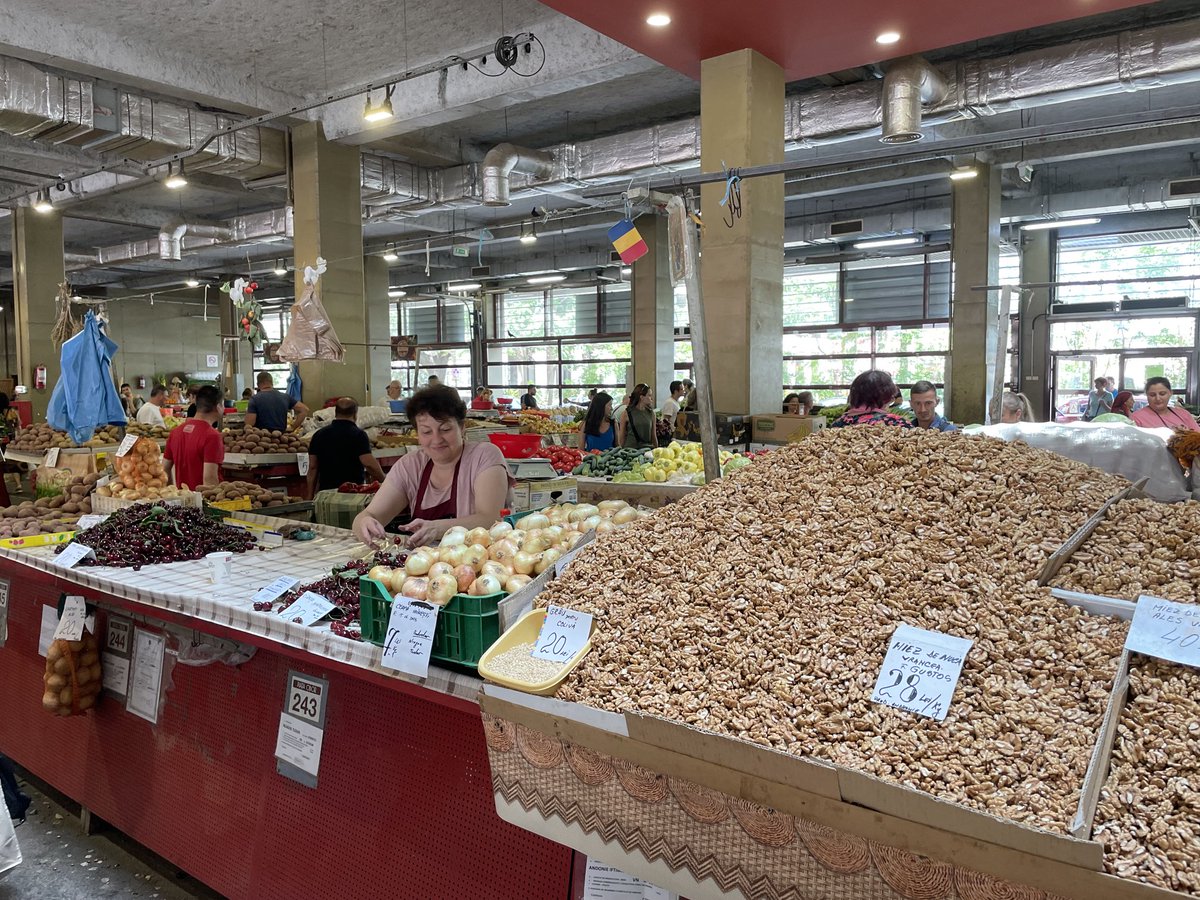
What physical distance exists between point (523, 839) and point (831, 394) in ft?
53.6

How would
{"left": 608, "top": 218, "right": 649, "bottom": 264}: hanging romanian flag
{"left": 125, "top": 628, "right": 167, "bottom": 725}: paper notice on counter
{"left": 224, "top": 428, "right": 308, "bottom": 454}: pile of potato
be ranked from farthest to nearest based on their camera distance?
{"left": 224, "top": 428, "right": 308, "bottom": 454}: pile of potato < {"left": 125, "top": 628, "right": 167, "bottom": 725}: paper notice on counter < {"left": 608, "top": 218, "right": 649, "bottom": 264}: hanging romanian flag

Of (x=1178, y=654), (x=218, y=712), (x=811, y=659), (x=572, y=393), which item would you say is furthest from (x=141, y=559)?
(x=572, y=393)

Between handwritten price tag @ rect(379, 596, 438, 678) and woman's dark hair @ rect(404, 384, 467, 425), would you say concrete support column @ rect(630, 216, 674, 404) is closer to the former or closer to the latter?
woman's dark hair @ rect(404, 384, 467, 425)

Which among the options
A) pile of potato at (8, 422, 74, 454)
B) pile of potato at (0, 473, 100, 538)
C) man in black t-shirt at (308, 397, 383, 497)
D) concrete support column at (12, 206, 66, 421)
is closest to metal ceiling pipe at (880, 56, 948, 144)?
man in black t-shirt at (308, 397, 383, 497)

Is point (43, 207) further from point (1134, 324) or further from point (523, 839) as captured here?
point (1134, 324)

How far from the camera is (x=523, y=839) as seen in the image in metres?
2.11

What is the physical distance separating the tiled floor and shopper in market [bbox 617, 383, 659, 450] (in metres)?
6.07

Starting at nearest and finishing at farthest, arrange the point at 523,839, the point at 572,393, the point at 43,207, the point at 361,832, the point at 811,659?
the point at 811,659 → the point at 523,839 → the point at 361,832 → the point at 43,207 → the point at 572,393

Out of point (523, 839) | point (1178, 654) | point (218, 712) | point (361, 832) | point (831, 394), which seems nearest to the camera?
point (1178, 654)

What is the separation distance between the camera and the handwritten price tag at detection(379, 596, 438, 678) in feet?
6.75

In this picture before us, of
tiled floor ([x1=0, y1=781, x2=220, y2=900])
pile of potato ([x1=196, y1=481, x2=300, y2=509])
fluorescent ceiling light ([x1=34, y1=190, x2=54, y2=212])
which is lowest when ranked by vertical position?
tiled floor ([x1=0, y1=781, x2=220, y2=900])

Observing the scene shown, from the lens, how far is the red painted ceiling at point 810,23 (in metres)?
5.52

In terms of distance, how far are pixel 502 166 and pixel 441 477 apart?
661cm

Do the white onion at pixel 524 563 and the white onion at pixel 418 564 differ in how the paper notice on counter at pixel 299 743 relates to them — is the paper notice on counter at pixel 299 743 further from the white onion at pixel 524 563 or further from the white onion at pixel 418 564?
the white onion at pixel 524 563
